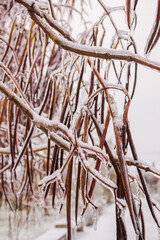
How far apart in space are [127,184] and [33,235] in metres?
4.20

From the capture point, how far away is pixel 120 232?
11.7 inches

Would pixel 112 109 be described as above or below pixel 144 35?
below

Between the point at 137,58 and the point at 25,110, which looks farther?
the point at 25,110

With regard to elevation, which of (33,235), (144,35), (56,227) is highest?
(144,35)

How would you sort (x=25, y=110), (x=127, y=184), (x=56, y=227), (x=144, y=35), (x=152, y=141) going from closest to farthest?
(x=127, y=184) < (x=25, y=110) < (x=144, y=35) < (x=56, y=227) < (x=152, y=141)

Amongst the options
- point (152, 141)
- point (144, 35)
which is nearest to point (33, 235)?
point (152, 141)

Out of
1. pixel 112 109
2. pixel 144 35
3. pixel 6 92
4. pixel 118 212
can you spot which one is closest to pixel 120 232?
pixel 118 212

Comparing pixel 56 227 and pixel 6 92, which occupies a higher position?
pixel 6 92

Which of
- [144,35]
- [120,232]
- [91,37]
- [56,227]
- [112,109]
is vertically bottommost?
[56,227]

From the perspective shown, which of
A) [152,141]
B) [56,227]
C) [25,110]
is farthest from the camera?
[152,141]

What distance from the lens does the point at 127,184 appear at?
28 centimetres

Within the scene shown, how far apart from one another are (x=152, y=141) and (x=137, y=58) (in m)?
3.43

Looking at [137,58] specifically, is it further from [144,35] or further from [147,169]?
[144,35]

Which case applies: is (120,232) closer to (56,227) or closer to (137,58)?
(137,58)
